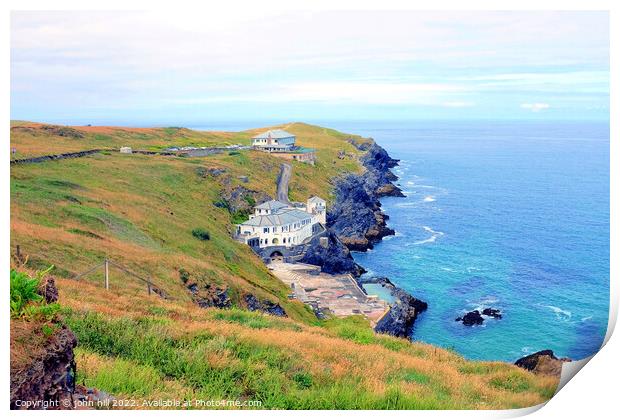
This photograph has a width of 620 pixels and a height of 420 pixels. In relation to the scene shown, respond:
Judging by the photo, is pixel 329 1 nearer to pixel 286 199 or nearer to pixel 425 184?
pixel 286 199

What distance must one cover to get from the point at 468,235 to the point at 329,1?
4784 cm

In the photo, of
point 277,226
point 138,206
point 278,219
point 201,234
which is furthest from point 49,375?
point 278,219

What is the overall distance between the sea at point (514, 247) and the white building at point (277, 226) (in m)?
6.74

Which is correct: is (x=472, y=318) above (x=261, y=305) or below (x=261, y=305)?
below

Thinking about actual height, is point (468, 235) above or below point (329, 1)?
below

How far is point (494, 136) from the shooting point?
4023 inches

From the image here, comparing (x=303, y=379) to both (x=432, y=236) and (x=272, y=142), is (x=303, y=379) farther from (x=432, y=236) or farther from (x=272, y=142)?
(x=272, y=142)

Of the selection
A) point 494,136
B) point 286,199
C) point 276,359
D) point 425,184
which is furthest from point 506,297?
point 494,136

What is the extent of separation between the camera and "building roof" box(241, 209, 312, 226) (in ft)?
150

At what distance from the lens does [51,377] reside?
7504mm

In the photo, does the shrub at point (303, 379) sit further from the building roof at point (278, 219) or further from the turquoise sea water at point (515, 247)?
the building roof at point (278, 219)

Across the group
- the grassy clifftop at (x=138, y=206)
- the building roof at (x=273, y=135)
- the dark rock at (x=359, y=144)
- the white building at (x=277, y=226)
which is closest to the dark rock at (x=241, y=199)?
the grassy clifftop at (x=138, y=206)

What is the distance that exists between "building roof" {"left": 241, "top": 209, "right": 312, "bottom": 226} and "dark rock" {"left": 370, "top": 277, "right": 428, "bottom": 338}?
890 centimetres

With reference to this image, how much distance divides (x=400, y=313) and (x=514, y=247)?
62.7 ft
